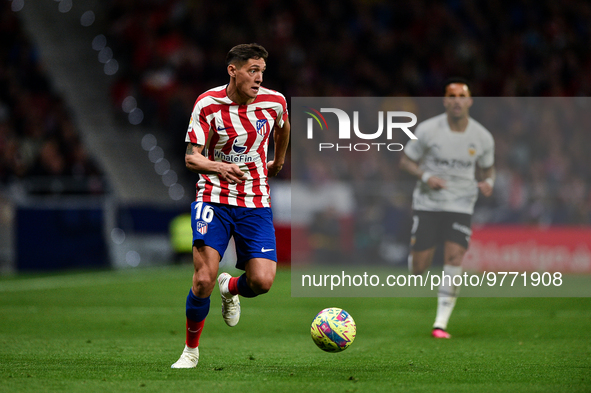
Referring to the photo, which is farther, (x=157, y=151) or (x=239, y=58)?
(x=157, y=151)

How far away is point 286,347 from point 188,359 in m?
1.51

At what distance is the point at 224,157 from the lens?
19.7 ft

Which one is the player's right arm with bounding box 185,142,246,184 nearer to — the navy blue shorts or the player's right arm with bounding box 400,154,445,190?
the navy blue shorts

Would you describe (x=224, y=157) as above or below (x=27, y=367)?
above

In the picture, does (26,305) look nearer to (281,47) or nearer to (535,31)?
(281,47)

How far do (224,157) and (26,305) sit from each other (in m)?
5.82

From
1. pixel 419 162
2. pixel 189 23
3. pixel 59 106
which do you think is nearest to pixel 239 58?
pixel 419 162

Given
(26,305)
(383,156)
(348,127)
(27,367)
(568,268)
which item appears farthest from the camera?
(383,156)

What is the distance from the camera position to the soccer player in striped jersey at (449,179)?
827cm

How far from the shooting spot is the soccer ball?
19.8 feet

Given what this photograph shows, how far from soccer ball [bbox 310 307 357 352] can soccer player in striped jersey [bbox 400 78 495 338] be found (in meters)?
2.40

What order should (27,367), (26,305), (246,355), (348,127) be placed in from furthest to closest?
(26,305), (348,127), (246,355), (27,367)

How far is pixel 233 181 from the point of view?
5.68 m

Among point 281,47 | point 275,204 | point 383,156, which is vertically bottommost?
point 275,204
